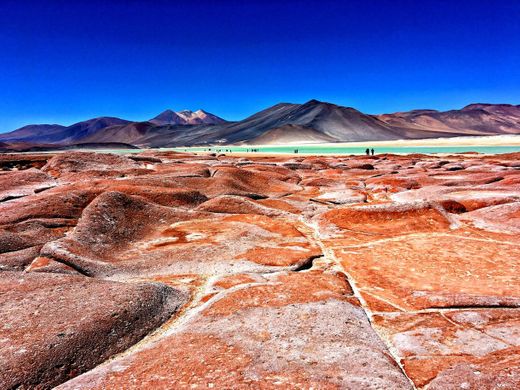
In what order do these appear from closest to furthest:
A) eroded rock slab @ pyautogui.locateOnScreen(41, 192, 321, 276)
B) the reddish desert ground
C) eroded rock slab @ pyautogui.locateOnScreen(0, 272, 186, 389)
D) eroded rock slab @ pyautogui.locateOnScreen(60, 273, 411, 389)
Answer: eroded rock slab @ pyautogui.locateOnScreen(60, 273, 411, 389) < the reddish desert ground < eroded rock slab @ pyautogui.locateOnScreen(0, 272, 186, 389) < eroded rock slab @ pyautogui.locateOnScreen(41, 192, 321, 276)

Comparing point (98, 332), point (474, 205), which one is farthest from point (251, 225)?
point (474, 205)

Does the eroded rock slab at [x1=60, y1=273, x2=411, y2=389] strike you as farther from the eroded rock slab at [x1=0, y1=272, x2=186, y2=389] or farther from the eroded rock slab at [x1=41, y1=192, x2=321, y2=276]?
the eroded rock slab at [x1=41, y1=192, x2=321, y2=276]

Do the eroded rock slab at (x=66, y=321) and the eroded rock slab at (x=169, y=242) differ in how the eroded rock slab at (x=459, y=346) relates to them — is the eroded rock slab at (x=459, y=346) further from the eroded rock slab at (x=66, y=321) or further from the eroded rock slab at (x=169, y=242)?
the eroded rock slab at (x=66, y=321)

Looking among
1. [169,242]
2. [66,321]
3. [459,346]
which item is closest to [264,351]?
[459,346]

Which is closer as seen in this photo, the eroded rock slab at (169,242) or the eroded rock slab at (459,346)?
the eroded rock slab at (459,346)

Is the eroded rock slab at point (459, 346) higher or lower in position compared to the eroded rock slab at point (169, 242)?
lower

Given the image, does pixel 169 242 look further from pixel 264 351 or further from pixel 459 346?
pixel 459 346

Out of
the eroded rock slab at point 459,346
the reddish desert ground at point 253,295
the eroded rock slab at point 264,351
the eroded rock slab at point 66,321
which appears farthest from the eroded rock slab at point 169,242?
the eroded rock slab at point 459,346

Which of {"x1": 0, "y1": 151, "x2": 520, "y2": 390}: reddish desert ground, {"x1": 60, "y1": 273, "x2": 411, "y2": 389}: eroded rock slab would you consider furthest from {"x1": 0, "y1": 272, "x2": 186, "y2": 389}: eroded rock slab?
{"x1": 60, "y1": 273, "x2": 411, "y2": 389}: eroded rock slab
